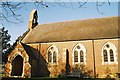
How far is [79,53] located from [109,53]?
506cm

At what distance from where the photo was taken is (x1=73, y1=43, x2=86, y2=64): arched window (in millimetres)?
29516

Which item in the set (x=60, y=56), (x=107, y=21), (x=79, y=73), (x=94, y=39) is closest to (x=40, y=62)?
(x=60, y=56)

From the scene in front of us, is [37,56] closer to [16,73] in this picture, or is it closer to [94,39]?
[16,73]

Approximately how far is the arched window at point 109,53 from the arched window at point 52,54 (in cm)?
854

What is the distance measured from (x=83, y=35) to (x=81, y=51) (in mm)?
2903

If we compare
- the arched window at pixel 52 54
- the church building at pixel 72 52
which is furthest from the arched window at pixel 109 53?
the arched window at pixel 52 54

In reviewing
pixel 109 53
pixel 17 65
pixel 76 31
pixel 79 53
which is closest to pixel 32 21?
pixel 17 65

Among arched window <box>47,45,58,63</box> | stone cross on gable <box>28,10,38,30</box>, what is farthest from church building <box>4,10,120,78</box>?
stone cross on gable <box>28,10,38,30</box>

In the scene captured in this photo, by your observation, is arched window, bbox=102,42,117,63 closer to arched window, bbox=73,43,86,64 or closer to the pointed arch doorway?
arched window, bbox=73,43,86,64

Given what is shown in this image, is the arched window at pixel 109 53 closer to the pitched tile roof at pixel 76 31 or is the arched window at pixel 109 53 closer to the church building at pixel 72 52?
the church building at pixel 72 52

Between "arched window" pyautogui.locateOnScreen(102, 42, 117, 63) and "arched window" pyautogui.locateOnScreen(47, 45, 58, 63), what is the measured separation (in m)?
8.54

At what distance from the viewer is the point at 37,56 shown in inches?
1280

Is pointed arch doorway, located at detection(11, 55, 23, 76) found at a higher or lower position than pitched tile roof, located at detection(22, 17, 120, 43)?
lower

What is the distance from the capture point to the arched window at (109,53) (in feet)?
91.3
